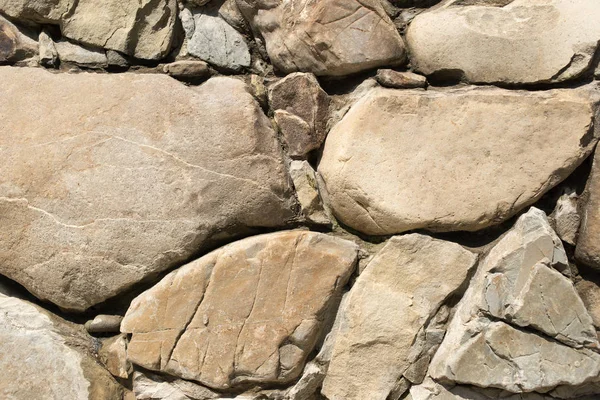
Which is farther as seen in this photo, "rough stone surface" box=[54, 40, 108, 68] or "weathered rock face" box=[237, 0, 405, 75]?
"rough stone surface" box=[54, 40, 108, 68]

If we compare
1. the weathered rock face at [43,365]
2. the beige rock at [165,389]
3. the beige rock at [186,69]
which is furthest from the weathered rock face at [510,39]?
the weathered rock face at [43,365]

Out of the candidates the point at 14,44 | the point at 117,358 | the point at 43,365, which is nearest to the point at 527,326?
the point at 117,358

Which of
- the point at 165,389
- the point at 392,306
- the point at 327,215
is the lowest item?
the point at 165,389

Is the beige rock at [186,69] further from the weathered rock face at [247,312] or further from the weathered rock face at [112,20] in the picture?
the weathered rock face at [247,312]

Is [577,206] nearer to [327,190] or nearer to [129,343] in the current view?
[327,190]

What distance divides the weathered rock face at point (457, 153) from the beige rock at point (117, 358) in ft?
1.96

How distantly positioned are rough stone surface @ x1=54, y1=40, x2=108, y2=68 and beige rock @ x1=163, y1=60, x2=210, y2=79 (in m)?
0.16

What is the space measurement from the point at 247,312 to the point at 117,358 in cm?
32

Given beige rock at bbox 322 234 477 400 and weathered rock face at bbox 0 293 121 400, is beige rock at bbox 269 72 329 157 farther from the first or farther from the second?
weathered rock face at bbox 0 293 121 400

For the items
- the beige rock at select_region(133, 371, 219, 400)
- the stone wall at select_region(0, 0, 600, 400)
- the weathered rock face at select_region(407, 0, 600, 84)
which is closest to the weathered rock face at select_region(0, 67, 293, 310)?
the stone wall at select_region(0, 0, 600, 400)

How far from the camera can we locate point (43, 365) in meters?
1.37

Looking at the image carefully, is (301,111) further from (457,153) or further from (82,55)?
(82,55)

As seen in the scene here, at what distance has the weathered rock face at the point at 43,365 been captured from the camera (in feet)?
4.45

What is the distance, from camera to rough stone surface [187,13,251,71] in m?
1.45
